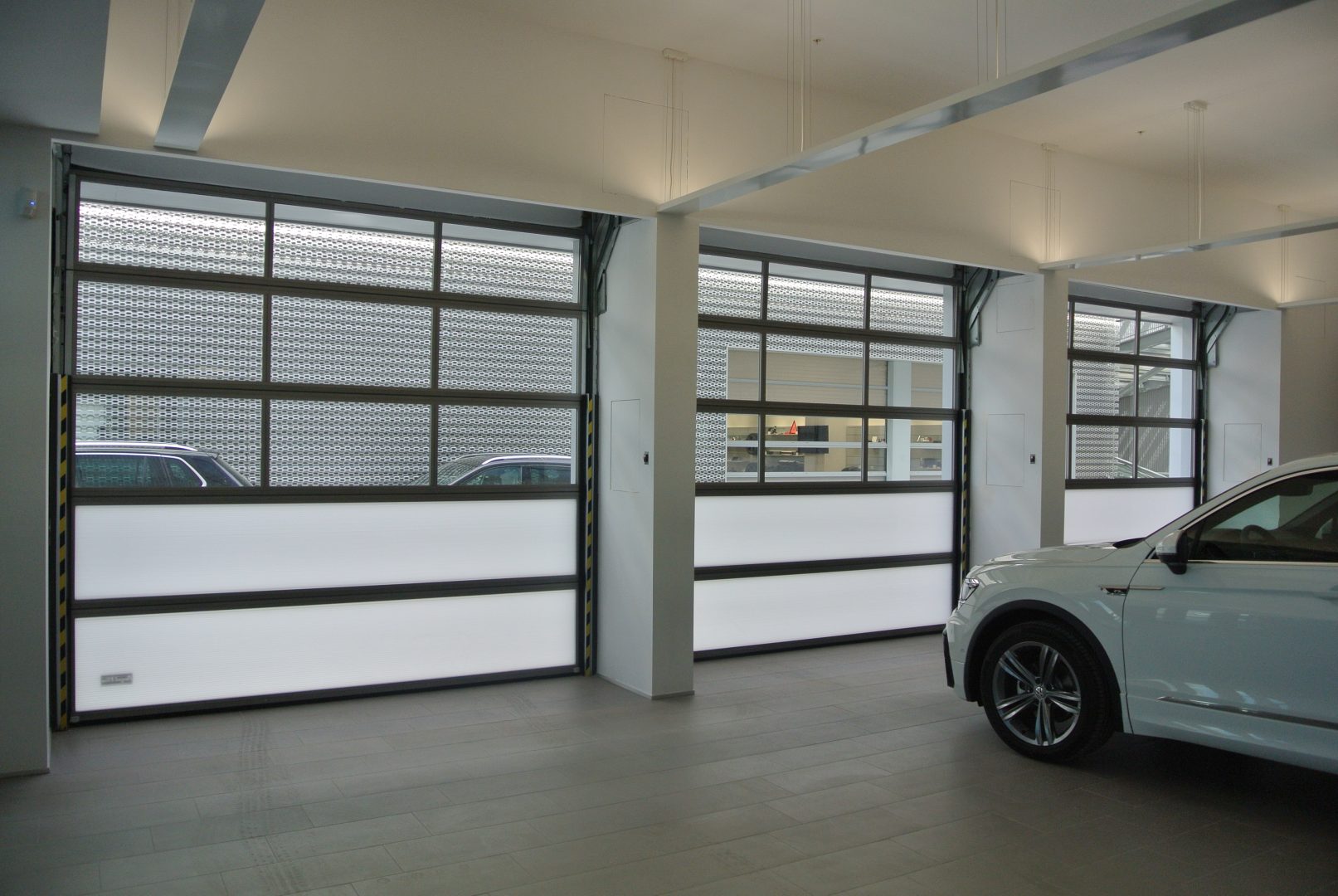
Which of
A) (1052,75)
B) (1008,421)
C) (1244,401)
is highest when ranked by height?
(1052,75)

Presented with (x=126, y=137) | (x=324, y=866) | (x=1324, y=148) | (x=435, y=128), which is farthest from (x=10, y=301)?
(x=1324, y=148)

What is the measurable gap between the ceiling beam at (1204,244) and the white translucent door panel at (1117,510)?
2.11m

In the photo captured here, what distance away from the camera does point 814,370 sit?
25.9ft

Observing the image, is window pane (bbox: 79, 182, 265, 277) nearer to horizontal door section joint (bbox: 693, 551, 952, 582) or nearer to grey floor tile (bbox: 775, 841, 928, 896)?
horizontal door section joint (bbox: 693, 551, 952, 582)

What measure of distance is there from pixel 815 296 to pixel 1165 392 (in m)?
4.93

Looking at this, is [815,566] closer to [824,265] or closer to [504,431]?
[824,265]

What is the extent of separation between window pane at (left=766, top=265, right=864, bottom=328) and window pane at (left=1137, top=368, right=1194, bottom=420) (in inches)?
155

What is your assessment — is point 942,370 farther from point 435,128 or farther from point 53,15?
point 53,15

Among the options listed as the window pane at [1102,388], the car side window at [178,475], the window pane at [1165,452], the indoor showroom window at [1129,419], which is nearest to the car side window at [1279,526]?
the indoor showroom window at [1129,419]

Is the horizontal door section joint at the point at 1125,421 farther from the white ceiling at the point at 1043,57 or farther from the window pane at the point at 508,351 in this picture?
the window pane at the point at 508,351

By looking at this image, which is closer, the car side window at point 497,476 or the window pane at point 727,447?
the car side window at point 497,476

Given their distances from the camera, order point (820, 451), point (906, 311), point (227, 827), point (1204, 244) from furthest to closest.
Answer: point (906, 311), point (820, 451), point (1204, 244), point (227, 827)

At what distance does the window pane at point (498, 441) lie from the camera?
6445 millimetres

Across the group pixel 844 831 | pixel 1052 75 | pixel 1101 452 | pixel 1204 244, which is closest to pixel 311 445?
pixel 844 831
